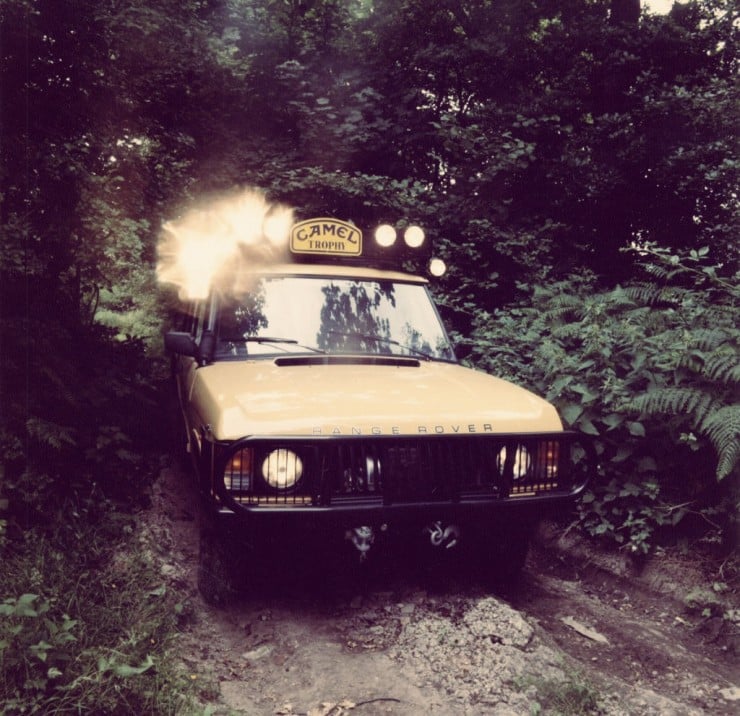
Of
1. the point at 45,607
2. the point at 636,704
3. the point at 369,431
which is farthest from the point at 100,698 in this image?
the point at 636,704

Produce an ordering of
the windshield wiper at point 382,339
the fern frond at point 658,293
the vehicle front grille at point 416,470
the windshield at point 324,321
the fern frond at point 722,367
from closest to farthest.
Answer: the vehicle front grille at point 416,470 → the fern frond at point 722,367 → the windshield at point 324,321 → the windshield wiper at point 382,339 → the fern frond at point 658,293

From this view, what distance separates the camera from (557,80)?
10945 mm

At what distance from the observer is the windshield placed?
447 cm

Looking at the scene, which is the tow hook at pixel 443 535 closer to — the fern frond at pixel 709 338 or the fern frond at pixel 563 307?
the fern frond at pixel 709 338

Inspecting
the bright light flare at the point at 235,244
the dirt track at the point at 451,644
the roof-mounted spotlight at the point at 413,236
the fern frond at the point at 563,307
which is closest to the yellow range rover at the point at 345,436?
the bright light flare at the point at 235,244

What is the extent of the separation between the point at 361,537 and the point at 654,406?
227cm

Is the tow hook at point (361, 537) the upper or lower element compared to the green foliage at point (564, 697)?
upper

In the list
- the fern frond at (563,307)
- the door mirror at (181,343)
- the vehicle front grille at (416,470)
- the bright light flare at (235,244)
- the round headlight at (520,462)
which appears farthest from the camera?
the fern frond at (563,307)

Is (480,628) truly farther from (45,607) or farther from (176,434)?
(176,434)

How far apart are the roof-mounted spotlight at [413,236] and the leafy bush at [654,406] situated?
4.76ft

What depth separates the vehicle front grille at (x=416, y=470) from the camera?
10.7 feet

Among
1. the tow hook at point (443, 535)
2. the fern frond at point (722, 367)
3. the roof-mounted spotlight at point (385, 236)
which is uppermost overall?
the roof-mounted spotlight at point (385, 236)

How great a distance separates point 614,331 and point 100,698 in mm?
4456

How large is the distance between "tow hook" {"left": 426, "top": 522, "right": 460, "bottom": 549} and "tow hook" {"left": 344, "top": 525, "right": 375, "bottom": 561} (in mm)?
349
